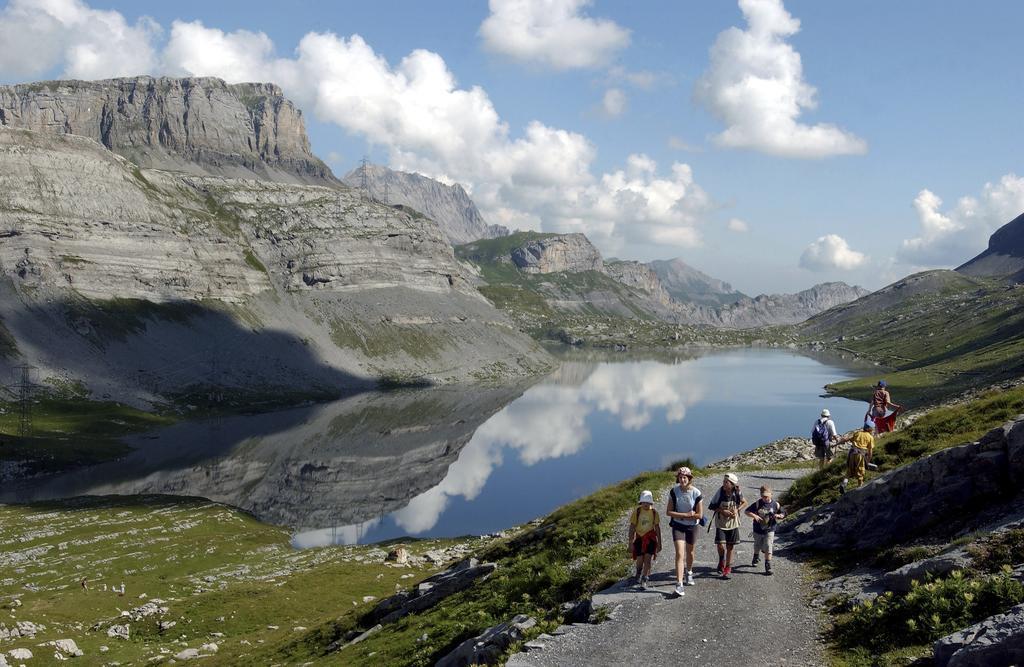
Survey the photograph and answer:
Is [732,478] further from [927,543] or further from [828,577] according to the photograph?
[927,543]

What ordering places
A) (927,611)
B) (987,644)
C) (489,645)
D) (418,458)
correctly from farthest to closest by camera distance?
(418,458) < (489,645) < (927,611) < (987,644)

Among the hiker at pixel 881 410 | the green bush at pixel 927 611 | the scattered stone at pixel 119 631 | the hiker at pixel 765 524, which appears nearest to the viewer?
the green bush at pixel 927 611

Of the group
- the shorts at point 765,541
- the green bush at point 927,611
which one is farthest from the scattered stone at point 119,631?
the green bush at point 927,611

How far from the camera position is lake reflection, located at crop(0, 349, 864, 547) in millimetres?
96500

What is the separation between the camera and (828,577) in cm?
2006

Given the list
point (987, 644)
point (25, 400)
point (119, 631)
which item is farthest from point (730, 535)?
point (25, 400)

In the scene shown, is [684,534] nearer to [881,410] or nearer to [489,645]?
[489,645]

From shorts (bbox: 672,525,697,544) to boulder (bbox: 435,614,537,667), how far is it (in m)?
4.73

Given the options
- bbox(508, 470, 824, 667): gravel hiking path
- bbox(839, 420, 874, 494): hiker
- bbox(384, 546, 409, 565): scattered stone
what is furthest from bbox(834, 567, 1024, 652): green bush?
bbox(384, 546, 409, 565): scattered stone

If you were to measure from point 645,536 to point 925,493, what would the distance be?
8.61 metres

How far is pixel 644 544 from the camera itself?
68.0 feet

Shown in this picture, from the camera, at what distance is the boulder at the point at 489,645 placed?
18.5m

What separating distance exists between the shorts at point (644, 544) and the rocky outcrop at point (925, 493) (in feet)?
20.0

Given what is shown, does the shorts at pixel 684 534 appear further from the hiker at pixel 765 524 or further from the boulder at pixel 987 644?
the boulder at pixel 987 644
